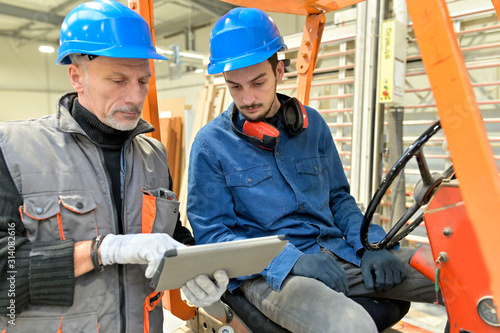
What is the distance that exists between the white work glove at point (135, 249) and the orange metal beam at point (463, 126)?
0.94m

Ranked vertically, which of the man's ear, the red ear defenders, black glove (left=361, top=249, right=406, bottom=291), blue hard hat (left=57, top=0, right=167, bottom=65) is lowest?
black glove (left=361, top=249, right=406, bottom=291)

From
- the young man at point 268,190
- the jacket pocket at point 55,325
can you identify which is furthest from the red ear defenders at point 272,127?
the jacket pocket at point 55,325

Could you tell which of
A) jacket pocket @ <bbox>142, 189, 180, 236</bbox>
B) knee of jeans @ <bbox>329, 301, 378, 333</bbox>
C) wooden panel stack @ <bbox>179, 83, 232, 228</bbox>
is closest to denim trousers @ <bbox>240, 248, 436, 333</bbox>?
knee of jeans @ <bbox>329, 301, 378, 333</bbox>

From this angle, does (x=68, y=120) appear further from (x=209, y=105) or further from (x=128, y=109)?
(x=209, y=105)

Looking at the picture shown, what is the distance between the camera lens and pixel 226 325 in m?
1.69

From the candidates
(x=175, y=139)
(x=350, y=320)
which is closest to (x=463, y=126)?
(x=350, y=320)

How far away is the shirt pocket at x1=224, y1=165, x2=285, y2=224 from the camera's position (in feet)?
5.74

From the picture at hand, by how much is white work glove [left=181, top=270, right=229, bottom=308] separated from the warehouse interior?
A: 1.89m

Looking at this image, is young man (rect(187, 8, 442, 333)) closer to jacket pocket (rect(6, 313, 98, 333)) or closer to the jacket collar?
the jacket collar

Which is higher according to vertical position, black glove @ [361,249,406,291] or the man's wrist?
the man's wrist

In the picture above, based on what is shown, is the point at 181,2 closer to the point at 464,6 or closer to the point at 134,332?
the point at 464,6

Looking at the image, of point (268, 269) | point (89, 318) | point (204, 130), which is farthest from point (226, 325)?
point (204, 130)

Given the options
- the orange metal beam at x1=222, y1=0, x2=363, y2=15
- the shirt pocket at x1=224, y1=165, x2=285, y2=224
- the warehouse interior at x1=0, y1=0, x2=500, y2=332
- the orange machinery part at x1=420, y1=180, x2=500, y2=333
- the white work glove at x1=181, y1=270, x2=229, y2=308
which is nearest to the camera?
the orange machinery part at x1=420, y1=180, x2=500, y2=333

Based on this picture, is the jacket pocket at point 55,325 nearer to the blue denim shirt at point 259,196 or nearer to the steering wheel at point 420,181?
the blue denim shirt at point 259,196
